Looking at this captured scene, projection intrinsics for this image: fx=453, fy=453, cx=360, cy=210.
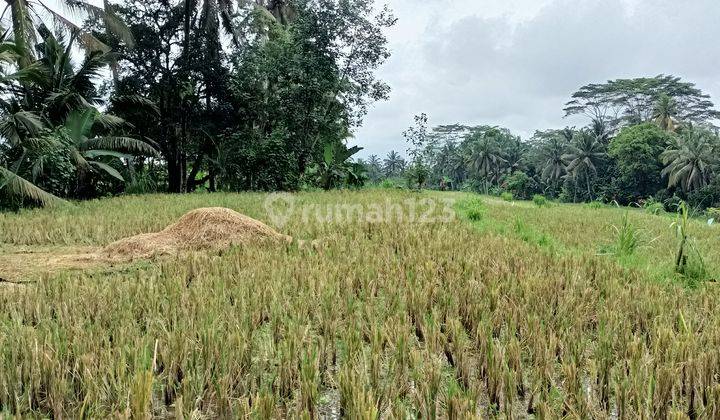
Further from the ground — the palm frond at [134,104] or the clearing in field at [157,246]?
the palm frond at [134,104]

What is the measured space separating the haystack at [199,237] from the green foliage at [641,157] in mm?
30211

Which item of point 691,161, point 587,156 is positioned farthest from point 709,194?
point 587,156

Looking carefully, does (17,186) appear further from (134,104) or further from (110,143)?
(134,104)

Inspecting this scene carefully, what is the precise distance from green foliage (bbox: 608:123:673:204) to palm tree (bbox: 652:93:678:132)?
4.40 metres

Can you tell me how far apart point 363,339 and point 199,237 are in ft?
10.7

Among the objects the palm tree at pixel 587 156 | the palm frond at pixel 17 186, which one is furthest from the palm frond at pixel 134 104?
the palm tree at pixel 587 156

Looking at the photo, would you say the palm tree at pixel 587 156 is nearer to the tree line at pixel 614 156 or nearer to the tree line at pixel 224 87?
the tree line at pixel 614 156

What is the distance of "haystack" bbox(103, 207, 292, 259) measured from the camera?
4796 millimetres

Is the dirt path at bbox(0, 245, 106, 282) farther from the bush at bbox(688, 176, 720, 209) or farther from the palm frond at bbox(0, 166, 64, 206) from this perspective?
the bush at bbox(688, 176, 720, 209)

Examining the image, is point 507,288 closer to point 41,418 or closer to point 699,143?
point 41,418

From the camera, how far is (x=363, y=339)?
97.8 inches

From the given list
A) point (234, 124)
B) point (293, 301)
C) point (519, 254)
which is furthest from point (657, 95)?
point (293, 301)

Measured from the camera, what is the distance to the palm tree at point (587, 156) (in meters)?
35.4

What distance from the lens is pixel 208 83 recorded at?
15883mm
